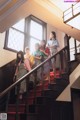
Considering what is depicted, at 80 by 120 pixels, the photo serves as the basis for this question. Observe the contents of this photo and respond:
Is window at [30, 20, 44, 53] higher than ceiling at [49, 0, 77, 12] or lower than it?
higher

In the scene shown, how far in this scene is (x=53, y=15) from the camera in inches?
118

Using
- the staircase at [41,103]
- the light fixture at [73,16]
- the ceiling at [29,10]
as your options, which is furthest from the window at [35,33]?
the light fixture at [73,16]

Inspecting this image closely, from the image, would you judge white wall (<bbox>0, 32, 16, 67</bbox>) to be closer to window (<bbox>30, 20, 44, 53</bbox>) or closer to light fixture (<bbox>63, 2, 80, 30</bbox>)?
window (<bbox>30, 20, 44, 53</bbox>)

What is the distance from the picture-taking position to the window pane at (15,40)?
17.2 ft

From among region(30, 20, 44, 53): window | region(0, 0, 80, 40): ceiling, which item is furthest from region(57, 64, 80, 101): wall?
region(30, 20, 44, 53): window

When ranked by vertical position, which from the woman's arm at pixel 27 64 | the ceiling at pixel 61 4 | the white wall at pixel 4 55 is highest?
the ceiling at pixel 61 4

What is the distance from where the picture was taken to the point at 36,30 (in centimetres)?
670

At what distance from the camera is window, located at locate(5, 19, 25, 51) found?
17.0ft

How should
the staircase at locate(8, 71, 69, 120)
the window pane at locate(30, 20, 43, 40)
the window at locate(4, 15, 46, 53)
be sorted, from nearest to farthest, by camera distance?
the staircase at locate(8, 71, 69, 120)
the window at locate(4, 15, 46, 53)
the window pane at locate(30, 20, 43, 40)

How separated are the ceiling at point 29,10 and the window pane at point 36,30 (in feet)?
10.3

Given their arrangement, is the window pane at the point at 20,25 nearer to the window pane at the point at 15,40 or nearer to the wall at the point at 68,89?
the window pane at the point at 15,40

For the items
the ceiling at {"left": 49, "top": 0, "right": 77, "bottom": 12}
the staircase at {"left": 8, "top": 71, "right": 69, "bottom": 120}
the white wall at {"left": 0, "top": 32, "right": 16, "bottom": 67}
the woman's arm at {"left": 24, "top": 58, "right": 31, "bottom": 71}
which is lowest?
Answer: the staircase at {"left": 8, "top": 71, "right": 69, "bottom": 120}

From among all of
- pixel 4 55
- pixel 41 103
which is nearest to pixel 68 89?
pixel 41 103

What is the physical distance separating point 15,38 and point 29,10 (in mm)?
2852
